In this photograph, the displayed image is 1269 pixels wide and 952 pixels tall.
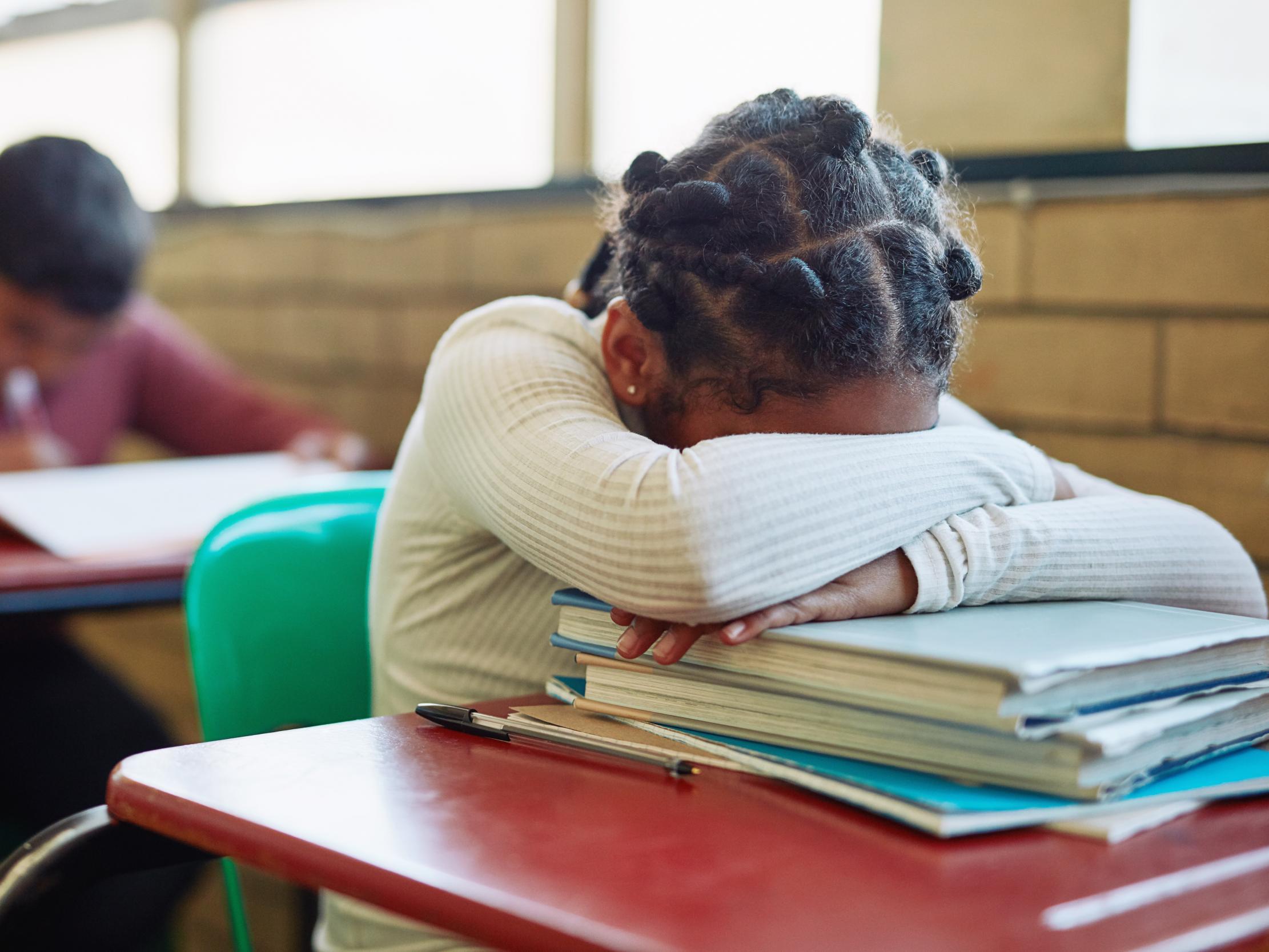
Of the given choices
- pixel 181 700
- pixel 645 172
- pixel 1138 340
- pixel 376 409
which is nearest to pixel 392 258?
pixel 376 409

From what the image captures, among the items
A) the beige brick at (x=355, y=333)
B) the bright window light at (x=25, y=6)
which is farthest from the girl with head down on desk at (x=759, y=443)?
the bright window light at (x=25, y=6)

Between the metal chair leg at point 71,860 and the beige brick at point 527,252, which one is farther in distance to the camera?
the beige brick at point 527,252

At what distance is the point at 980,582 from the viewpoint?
0.77 metres

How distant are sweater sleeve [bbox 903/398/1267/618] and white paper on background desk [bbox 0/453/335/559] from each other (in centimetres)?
84

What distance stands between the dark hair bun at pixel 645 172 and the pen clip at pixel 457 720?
0.39 metres

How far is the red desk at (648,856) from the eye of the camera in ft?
1.68

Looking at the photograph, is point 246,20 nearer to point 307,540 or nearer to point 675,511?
point 307,540

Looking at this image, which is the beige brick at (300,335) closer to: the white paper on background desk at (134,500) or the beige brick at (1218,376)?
the white paper on background desk at (134,500)

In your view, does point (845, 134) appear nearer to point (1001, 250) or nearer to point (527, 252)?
point (1001, 250)

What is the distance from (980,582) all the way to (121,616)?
258 cm

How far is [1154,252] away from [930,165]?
1.78 ft

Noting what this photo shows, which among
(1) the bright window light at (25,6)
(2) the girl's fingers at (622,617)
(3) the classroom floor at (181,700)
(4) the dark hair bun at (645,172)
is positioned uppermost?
(1) the bright window light at (25,6)

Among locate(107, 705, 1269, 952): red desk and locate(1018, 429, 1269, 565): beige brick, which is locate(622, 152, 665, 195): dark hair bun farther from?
locate(1018, 429, 1269, 565): beige brick

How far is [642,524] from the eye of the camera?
0.73 metres
